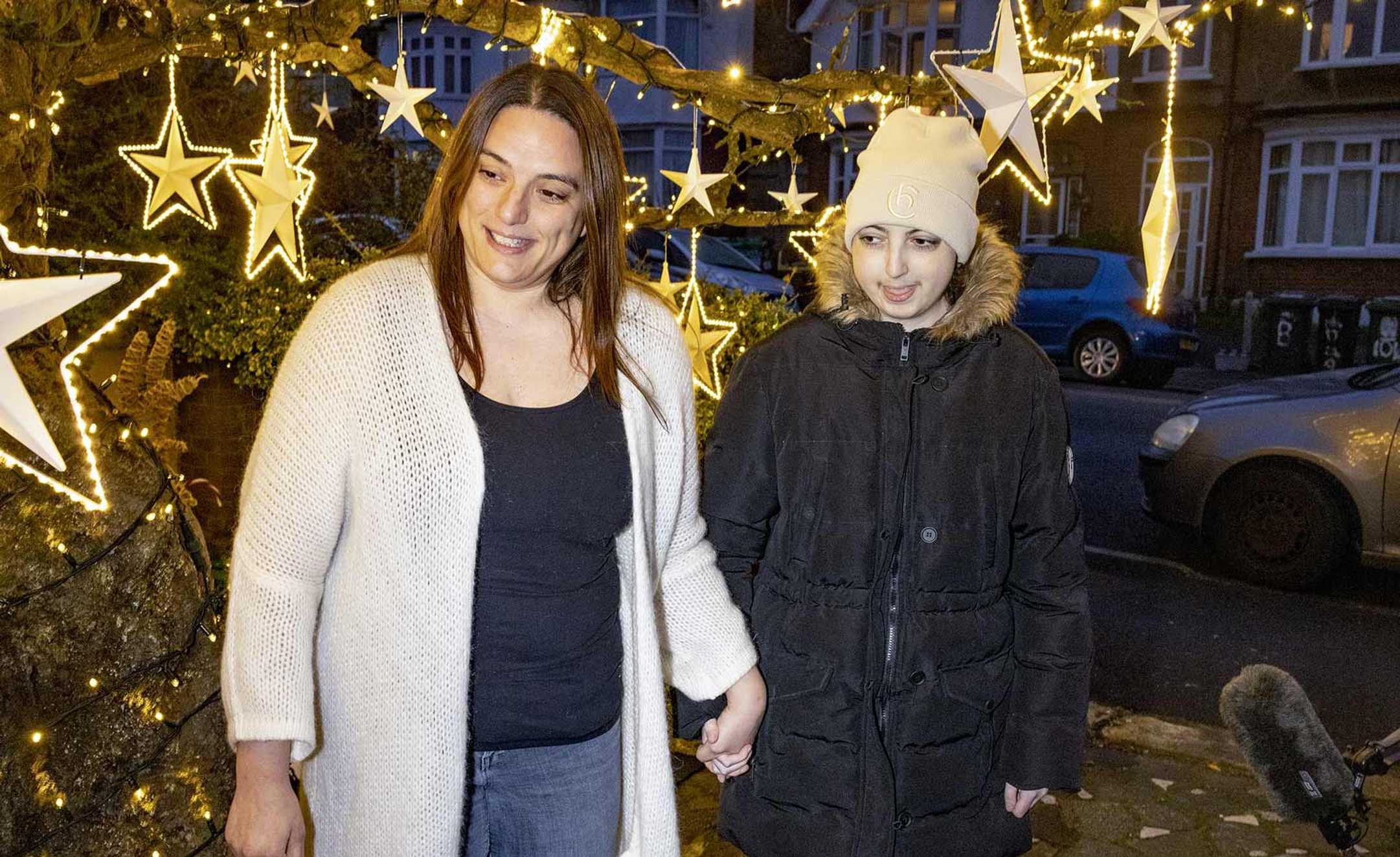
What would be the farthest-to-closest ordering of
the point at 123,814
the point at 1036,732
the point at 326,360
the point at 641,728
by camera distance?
the point at 123,814
the point at 1036,732
the point at 641,728
the point at 326,360

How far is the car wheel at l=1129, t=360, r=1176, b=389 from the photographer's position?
1552 cm

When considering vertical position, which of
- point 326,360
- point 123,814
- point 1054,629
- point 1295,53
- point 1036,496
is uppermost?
point 1295,53

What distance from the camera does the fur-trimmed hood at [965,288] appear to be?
98.3 inches

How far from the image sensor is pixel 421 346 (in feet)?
6.54

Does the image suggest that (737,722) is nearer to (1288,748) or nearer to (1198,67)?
(1288,748)

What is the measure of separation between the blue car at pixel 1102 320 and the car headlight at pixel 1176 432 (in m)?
8.03

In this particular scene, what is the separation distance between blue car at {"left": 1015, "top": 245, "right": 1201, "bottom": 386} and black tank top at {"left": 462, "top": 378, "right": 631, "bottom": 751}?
1396 centimetres

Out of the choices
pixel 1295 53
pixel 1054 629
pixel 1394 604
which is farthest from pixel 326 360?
pixel 1295 53

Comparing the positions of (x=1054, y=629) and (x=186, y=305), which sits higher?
(x=186, y=305)

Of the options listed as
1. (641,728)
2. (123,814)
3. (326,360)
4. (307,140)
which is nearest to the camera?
(326,360)

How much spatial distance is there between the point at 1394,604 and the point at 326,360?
6.64m

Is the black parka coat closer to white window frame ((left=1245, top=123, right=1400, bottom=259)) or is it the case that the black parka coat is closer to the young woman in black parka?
Answer: the young woman in black parka

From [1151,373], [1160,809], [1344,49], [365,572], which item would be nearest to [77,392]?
[365,572]

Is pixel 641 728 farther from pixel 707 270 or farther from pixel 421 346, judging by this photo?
pixel 707 270
